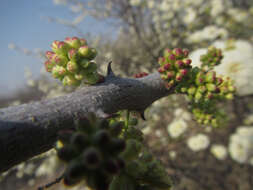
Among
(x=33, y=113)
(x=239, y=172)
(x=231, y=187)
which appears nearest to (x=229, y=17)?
(x=239, y=172)

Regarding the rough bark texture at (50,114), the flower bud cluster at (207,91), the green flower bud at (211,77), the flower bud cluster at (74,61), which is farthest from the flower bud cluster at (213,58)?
the flower bud cluster at (74,61)

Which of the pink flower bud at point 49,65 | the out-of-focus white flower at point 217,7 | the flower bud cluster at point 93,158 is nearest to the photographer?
the flower bud cluster at point 93,158

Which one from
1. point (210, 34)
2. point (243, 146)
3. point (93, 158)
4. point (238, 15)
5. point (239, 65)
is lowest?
point (243, 146)

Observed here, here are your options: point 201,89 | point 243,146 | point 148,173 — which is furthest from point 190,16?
point 148,173

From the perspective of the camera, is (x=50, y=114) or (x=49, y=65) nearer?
(x=50, y=114)

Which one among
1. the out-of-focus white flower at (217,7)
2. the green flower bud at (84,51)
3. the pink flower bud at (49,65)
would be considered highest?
→ the out-of-focus white flower at (217,7)

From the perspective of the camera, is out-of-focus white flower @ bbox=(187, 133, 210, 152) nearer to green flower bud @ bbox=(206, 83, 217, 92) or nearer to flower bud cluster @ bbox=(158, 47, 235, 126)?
flower bud cluster @ bbox=(158, 47, 235, 126)

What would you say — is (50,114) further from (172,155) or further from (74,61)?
(172,155)

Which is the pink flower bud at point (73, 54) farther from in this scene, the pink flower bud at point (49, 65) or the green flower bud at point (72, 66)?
the pink flower bud at point (49, 65)
